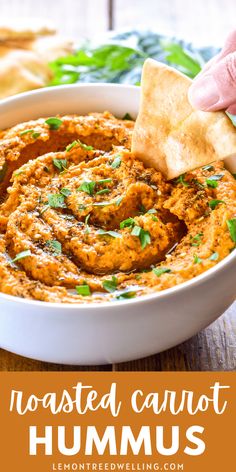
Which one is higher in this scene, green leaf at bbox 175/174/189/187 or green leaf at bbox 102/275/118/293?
green leaf at bbox 175/174/189/187

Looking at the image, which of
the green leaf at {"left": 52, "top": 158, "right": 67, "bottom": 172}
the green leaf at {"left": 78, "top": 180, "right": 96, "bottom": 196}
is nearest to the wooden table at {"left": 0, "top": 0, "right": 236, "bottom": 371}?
the green leaf at {"left": 52, "top": 158, "right": 67, "bottom": 172}

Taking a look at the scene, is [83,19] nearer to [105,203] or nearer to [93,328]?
[105,203]

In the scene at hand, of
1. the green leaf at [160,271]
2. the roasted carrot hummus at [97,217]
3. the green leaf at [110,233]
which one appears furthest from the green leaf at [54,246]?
the green leaf at [160,271]

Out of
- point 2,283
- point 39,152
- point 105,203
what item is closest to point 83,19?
point 39,152

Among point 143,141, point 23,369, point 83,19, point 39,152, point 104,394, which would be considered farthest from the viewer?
point 83,19

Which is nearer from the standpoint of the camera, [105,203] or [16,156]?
[105,203]

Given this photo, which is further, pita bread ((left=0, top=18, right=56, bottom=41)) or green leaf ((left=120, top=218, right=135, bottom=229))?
pita bread ((left=0, top=18, right=56, bottom=41))

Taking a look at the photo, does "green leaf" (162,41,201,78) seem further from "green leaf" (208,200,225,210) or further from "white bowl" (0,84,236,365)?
"white bowl" (0,84,236,365)
